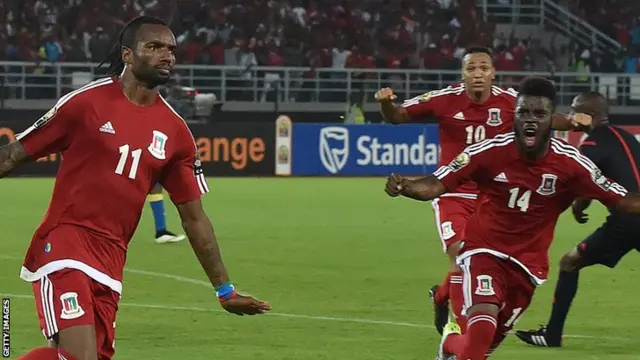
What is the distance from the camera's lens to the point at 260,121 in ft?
102

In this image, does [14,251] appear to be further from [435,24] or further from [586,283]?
[435,24]

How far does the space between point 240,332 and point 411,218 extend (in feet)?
36.1

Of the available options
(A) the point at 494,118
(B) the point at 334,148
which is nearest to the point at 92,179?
(A) the point at 494,118

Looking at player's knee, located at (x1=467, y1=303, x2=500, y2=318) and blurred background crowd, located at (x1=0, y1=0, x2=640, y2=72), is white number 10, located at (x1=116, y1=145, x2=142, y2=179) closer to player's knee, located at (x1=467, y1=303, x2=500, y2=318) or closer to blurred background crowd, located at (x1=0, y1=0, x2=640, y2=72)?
player's knee, located at (x1=467, y1=303, x2=500, y2=318)

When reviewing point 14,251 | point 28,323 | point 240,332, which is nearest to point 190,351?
point 240,332

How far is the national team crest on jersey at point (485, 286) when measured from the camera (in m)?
7.87

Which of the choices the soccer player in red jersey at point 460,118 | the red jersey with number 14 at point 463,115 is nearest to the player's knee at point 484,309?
the soccer player in red jersey at point 460,118

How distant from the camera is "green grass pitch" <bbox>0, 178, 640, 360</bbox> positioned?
10086 mm

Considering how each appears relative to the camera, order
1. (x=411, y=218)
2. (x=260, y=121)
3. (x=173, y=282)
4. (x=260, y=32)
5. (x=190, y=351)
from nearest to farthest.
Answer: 1. (x=190, y=351)
2. (x=173, y=282)
3. (x=411, y=218)
4. (x=260, y=121)
5. (x=260, y=32)

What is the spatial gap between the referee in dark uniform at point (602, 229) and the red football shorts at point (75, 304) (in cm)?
463

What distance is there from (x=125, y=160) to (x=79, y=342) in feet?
2.92

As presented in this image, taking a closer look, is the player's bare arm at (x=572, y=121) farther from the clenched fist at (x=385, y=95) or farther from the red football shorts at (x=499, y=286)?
the red football shorts at (x=499, y=286)

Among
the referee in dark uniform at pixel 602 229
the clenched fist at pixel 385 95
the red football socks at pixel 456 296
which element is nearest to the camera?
the red football socks at pixel 456 296

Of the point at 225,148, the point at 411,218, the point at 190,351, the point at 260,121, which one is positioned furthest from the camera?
the point at 260,121
